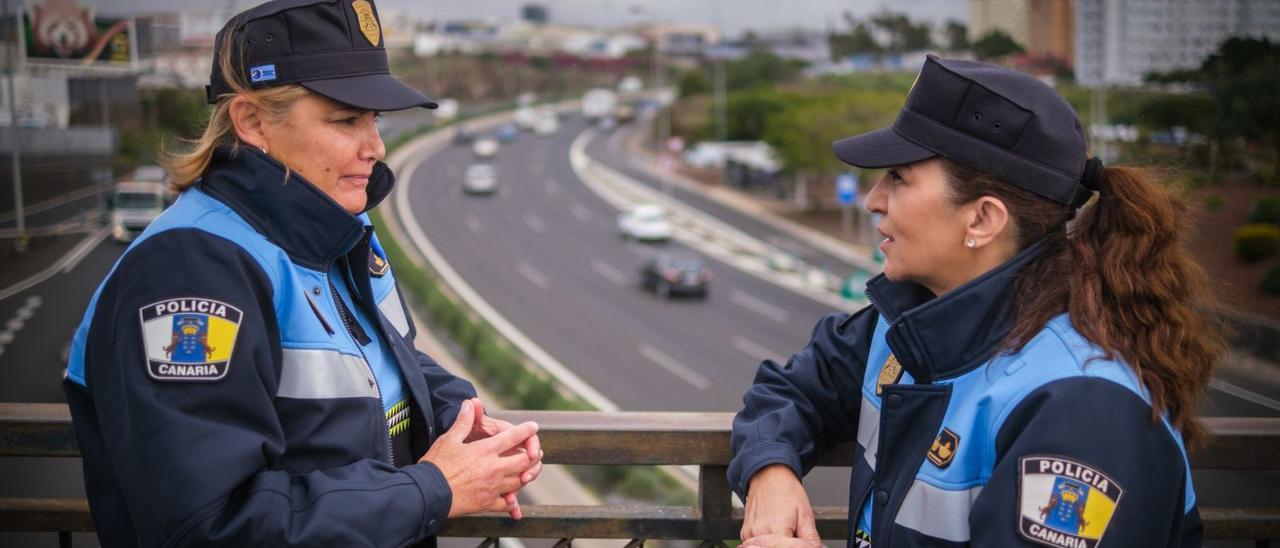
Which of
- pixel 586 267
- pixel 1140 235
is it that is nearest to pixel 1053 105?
pixel 1140 235

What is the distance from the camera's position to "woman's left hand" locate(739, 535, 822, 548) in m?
1.84

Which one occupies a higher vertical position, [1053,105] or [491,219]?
[1053,105]

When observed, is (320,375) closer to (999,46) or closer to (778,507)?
(778,507)

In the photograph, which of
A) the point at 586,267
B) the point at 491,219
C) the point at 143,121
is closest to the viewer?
the point at 143,121

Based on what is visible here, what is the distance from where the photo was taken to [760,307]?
28.9 meters

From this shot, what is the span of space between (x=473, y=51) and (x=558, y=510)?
1510 inches

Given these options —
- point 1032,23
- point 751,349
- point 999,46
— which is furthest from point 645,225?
point 999,46

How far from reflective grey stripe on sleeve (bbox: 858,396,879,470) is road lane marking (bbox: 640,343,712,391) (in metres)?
20.9

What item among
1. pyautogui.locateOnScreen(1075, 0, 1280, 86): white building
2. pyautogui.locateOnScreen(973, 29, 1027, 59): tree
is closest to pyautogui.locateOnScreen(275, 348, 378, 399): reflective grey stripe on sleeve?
pyautogui.locateOnScreen(973, 29, 1027, 59): tree

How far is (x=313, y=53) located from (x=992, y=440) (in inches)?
49.3

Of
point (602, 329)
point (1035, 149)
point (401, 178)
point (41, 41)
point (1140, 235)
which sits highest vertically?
point (41, 41)

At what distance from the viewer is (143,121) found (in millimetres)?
7098

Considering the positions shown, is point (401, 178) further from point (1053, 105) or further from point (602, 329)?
point (1053, 105)

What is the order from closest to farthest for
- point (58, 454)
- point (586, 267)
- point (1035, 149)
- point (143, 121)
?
point (1035, 149) → point (58, 454) → point (143, 121) → point (586, 267)
